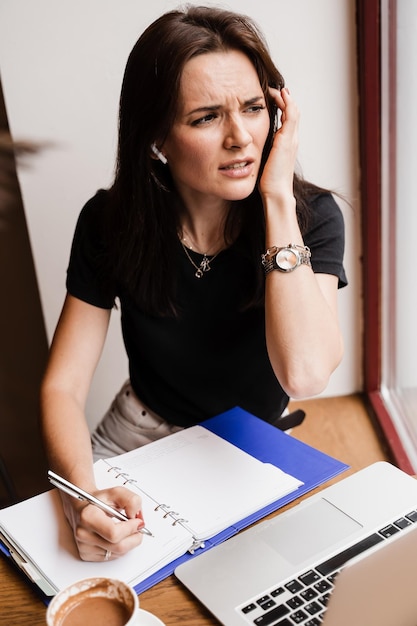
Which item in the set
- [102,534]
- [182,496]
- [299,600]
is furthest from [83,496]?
[299,600]

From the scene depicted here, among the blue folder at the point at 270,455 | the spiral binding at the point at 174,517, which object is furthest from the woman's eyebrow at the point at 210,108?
the spiral binding at the point at 174,517

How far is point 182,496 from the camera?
94cm

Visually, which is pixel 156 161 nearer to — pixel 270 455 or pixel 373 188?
pixel 270 455

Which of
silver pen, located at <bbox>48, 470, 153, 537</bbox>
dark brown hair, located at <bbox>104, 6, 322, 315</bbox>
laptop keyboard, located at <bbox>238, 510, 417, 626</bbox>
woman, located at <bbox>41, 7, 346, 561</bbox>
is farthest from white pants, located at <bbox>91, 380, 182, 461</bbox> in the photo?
laptop keyboard, located at <bbox>238, 510, 417, 626</bbox>

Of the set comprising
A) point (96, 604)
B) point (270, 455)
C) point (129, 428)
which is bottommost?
point (129, 428)

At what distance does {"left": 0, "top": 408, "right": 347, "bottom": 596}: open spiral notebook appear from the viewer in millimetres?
825

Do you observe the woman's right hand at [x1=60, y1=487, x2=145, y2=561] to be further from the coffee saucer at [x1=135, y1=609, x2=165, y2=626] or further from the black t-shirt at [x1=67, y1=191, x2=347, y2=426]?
the black t-shirt at [x1=67, y1=191, x2=347, y2=426]

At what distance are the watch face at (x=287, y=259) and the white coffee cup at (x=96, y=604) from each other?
26.1 inches

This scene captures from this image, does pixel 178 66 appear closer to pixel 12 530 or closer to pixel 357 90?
pixel 12 530

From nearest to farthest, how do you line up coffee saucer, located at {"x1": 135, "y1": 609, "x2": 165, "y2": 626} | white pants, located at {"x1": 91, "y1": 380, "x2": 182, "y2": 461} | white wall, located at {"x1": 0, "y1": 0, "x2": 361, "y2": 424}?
coffee saucer, located at {"x1": 135, "y1": 609, "x2": 165, "y2": 626} < white pants, located at {"x1": 91, "y1": 380, "x2": 182, "y2": 461} < white wall, located at {"x1": 0, "y1": 0, "x2": 361, "y2": 424}

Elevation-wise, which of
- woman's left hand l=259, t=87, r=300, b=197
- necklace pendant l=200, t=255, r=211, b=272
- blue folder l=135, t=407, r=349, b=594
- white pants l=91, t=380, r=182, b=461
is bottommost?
Result: white pants l=91, t=380, r=182, b=461

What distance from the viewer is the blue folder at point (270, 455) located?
0.89 metres

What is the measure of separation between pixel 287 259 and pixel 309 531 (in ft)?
1.61

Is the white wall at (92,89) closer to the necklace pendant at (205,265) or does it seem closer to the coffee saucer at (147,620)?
the necklace pendant at (205,265)
